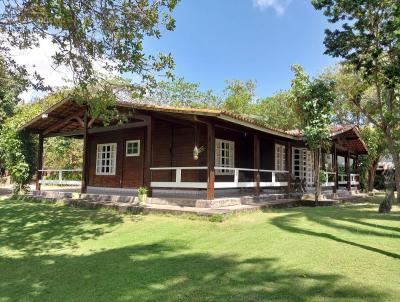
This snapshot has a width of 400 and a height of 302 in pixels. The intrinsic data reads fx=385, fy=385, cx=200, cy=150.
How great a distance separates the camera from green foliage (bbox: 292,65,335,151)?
15.0m

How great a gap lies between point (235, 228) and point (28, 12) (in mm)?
6504

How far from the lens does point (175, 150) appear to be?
15969 millimetres

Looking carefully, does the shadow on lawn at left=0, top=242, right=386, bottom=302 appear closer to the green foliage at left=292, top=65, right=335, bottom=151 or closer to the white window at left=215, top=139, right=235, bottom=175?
the white window at left=215, top=139, right=235, bottom=175

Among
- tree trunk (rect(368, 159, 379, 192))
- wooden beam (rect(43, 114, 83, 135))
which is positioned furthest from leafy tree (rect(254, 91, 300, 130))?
wooden beam (rect(43, 114, 83, 135))

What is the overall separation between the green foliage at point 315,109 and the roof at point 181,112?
A: 3.69 feet

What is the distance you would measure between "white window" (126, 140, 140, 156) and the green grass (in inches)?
245

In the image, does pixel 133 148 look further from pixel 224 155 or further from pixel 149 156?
pixel 149 156

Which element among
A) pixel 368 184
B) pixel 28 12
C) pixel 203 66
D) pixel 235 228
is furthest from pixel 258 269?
pixel 203 66

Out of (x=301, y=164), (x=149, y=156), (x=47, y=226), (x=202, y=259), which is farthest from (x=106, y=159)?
(x=202, y=259)

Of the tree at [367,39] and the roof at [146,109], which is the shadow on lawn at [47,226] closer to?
the roof at [146,109]

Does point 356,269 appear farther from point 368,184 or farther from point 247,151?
point 368,184

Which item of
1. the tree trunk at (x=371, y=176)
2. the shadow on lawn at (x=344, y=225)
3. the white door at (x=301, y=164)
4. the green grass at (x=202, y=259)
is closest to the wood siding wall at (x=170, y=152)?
the white door at (x=301, y=164)

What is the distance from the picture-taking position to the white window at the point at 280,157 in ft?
62.1

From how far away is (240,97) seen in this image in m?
41.2
